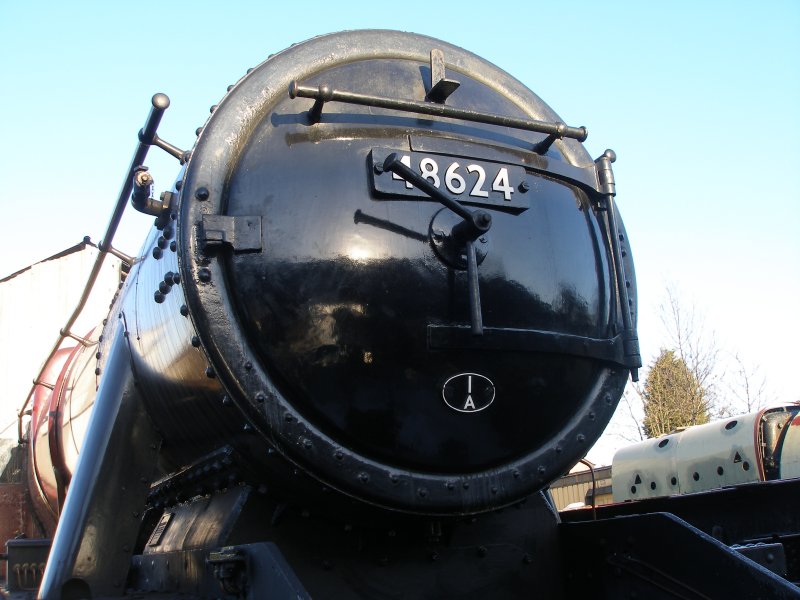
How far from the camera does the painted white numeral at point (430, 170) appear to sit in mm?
2787

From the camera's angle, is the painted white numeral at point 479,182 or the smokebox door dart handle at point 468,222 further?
the painted white numeral at point 479,182

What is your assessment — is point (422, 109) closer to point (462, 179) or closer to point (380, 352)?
point (462, 179)

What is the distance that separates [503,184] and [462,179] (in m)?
0.18

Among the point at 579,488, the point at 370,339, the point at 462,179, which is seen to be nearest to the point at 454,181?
the point at 462,179

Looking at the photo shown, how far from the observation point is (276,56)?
2924 millimetres

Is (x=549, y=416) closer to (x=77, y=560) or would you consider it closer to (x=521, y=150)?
(x=521, y=150)

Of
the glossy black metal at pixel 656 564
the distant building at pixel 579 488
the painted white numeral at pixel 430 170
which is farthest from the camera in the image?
the distant building at pixel 579 488

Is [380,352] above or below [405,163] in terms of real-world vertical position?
below

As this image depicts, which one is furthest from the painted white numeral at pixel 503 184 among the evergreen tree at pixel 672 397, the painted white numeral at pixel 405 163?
the evergreen tree at pixel 672 397

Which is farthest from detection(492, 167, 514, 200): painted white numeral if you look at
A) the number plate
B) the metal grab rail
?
the metal grab rail

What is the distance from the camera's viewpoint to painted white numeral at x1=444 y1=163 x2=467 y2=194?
9.26ft

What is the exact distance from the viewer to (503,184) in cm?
295

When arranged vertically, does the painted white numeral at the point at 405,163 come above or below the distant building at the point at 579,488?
above

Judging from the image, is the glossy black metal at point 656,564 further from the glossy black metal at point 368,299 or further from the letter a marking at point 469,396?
the letter a marking at point 469,396
